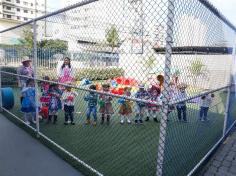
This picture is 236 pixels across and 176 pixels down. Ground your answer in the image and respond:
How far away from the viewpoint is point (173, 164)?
3.38 m

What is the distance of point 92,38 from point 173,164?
221 centimetres

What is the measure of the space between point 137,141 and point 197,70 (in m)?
2.42

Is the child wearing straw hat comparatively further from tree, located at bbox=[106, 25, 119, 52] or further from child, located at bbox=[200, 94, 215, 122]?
child, located at bbox=[200, 94, 215, 122]

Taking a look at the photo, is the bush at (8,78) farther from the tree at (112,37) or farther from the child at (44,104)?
the tree at (112,37)

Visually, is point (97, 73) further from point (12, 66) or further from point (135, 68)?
point (12, 66)

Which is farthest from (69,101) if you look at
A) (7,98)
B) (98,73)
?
(7,98)

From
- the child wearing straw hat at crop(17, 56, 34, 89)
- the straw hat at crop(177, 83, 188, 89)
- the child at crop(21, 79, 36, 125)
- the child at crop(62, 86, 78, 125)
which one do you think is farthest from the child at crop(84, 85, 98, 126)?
the straw hat at crop(177, 83, 188, 89)

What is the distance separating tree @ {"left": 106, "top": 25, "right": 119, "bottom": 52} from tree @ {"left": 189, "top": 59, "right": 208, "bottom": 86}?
101cm

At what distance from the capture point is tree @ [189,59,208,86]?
10.1ft

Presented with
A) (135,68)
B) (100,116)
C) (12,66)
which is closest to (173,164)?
(135,68)

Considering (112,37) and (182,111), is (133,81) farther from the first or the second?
(182,111)

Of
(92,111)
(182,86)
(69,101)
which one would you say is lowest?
(92,111)

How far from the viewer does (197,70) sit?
3.26 meters

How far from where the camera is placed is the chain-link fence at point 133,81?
2.48 metres
